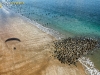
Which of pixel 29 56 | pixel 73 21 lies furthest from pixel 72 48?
pixel 73 21

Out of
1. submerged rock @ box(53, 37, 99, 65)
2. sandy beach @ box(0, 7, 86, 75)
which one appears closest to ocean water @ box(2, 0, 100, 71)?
submerged rock @ box(53, 37, 99, 65)

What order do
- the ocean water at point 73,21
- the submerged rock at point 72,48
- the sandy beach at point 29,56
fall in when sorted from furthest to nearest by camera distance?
1. the ocean water at point 73,21
2. the submerged rock at point 72,48
3. the sandy beach at point 29,56

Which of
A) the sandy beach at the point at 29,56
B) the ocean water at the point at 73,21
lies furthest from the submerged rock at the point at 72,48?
the ocean water at the point at 73,21

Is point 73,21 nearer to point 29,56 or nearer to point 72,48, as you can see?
point 72,48

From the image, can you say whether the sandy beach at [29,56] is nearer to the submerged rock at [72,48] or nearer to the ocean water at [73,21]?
the submerged rock at [72,48]

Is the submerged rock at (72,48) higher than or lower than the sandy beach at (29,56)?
higher

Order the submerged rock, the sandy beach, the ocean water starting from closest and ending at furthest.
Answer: the sandy beach
the submerged rock
the ocean water

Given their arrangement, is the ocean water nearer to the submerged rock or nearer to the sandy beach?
the submerged rock

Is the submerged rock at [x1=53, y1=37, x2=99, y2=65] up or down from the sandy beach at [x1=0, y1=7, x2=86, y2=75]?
up
